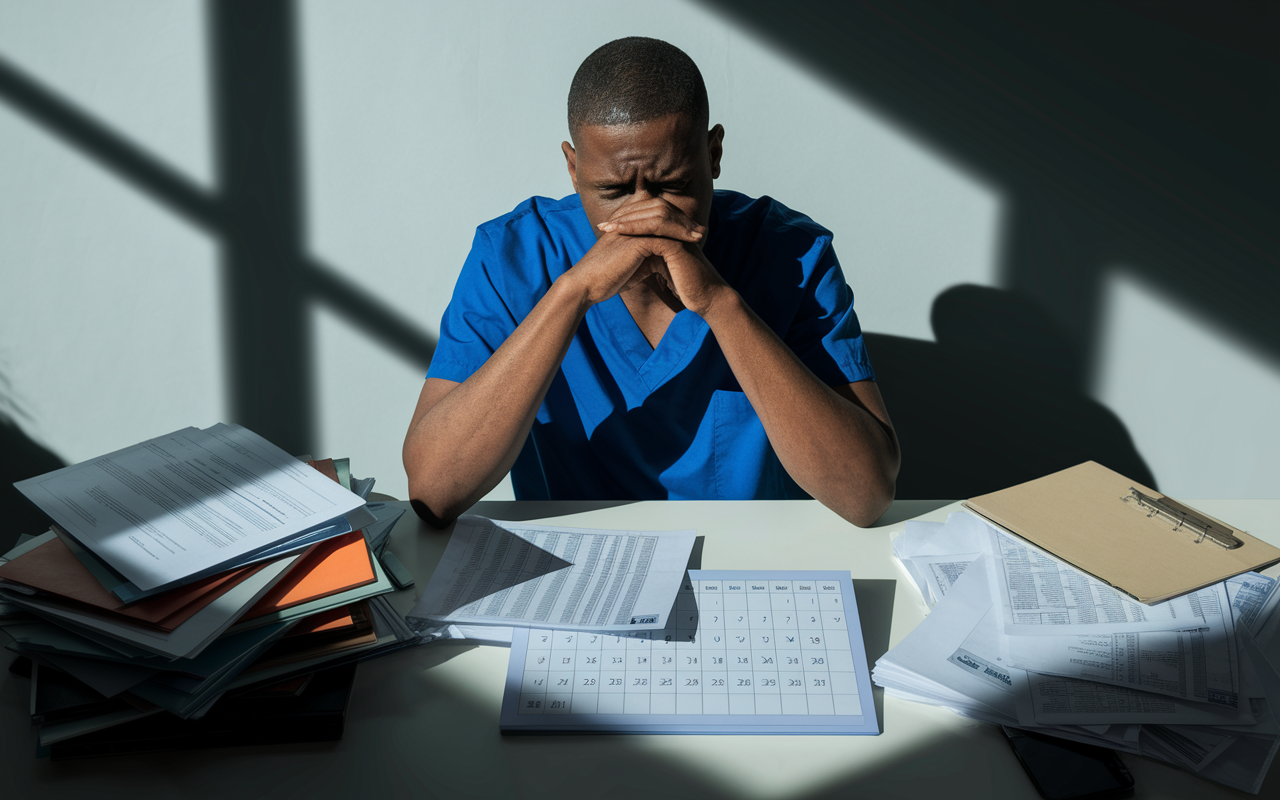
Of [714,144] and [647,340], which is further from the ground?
[714,144]

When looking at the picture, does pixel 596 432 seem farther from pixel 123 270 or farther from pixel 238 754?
pixel 123 270

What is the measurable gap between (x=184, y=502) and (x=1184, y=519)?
1024mm

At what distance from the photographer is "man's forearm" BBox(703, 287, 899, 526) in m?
1.00

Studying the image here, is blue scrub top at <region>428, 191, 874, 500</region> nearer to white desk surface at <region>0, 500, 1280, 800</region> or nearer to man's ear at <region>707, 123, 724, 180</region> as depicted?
man's ear at <region>707, 123, 724, 180</region>

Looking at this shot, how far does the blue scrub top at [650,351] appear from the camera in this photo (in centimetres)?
121

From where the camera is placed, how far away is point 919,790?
62 cm

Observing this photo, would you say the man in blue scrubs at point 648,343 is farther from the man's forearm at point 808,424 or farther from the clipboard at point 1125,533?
the clipboard at point 1125,533

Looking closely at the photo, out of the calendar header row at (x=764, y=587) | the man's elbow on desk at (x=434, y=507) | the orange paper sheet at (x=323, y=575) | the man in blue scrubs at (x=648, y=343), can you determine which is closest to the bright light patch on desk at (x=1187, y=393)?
the man in blue scrubs at (x=648, y=343)

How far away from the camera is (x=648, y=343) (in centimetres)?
122

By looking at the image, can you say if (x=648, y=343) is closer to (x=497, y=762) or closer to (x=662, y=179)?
(x=662, y=179)

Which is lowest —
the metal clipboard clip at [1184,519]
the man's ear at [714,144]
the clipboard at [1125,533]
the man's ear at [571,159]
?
the clipboard at [1125,533]

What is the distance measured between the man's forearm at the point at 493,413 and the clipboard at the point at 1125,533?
1.73 ft

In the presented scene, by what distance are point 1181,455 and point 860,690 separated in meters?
1.51

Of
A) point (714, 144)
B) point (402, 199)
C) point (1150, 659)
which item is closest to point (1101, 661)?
point (1150, 659)
